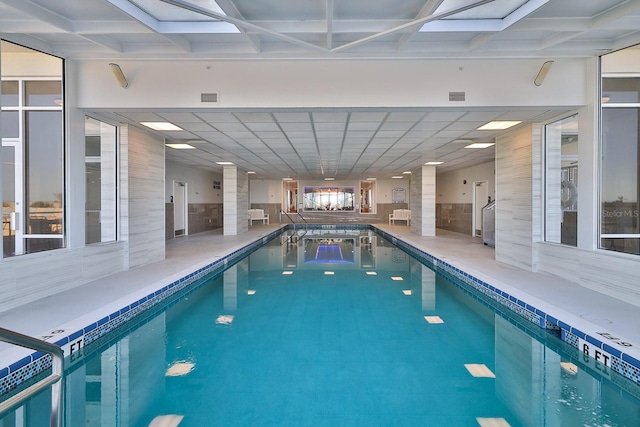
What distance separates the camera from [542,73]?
443 centimetres

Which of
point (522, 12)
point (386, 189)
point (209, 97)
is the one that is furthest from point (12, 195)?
point (386, 189)

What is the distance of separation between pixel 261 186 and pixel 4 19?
14779 mm

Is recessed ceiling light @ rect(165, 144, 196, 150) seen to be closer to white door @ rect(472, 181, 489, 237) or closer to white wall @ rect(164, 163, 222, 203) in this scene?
white wall @ rect(164, 163, 222, 203)

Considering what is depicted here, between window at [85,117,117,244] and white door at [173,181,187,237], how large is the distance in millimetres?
5873

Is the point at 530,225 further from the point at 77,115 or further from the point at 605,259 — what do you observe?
the point at 77,115

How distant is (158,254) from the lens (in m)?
6.45

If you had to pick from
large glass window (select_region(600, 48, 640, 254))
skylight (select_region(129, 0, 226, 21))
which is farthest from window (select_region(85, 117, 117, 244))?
large glass window (select_region(600, 48, 640, 254))

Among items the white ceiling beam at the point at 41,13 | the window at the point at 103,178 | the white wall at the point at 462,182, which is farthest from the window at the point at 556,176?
the window at the point at 103,178

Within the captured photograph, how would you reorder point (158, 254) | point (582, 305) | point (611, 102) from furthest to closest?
point (158, 254) → point (611, 102) → point (582, 305)

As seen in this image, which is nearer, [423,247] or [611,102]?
[611,102]

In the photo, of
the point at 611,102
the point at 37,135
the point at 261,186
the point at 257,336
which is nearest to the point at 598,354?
the point at 257,336

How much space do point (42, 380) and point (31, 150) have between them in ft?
18.0

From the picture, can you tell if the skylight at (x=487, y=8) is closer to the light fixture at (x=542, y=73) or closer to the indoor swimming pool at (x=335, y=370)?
the light fixture at (x=542, y=73)

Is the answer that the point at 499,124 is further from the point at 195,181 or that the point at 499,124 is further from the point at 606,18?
the point at 195,181
